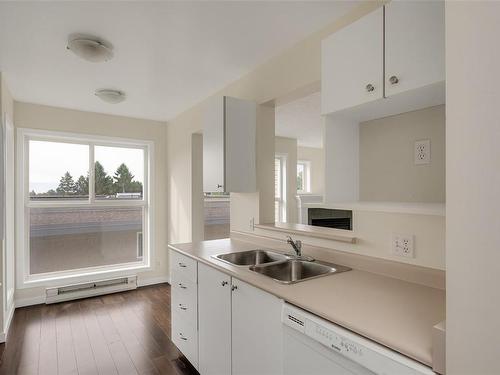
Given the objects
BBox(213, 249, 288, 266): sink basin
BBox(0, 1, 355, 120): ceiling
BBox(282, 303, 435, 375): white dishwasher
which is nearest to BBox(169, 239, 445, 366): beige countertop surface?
BBox(282, 303, 435, 375): white dishwasher

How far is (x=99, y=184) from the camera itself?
163 inches

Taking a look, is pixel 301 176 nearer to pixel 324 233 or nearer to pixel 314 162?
pixel 314 162

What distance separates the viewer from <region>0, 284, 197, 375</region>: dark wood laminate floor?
2.30 meters

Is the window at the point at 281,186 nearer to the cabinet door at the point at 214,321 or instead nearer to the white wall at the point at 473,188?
the cabinet door at the point at 214,321

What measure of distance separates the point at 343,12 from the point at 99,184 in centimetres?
366

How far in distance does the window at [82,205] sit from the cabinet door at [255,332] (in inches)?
123

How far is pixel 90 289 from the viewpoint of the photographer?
3816mm

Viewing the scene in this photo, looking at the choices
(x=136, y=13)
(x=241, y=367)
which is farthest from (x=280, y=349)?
(x=136, y=13)

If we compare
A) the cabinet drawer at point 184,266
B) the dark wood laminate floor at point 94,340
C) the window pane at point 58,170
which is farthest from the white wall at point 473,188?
the window pane at point 58,170

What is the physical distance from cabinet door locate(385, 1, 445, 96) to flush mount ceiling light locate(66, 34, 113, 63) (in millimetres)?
1865

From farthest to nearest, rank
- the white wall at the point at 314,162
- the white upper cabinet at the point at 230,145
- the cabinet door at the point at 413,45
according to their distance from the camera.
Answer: the white wall at the point at 314,162, the white upper cabinet at the point at 230,145, the cabinet door at the point at 413,45

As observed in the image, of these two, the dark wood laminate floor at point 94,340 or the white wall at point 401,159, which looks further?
the dark wood laminate floor at point 94,340

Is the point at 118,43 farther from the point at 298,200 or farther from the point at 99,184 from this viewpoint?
the point at 298,200

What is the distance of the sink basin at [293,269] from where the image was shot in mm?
1857
